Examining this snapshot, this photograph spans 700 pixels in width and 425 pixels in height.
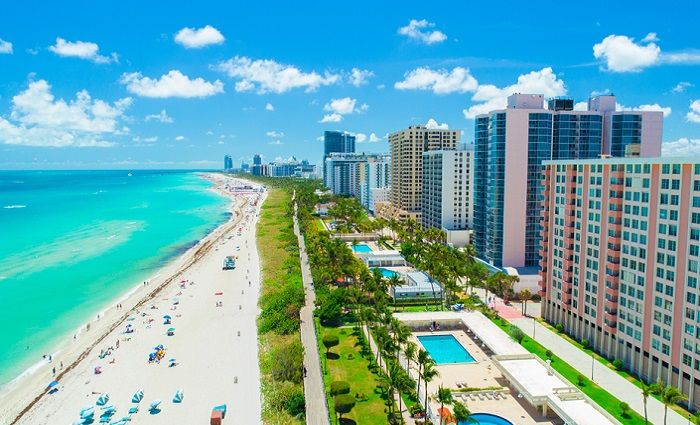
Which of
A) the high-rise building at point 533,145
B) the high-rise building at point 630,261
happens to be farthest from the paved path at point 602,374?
the high-rise building at point 533,145

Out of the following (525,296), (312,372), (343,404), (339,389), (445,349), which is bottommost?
(445,349)

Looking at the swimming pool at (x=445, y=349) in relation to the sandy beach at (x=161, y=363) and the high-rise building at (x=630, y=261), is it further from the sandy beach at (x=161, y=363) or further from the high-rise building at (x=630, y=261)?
the sandy beach at (x=161, y=363)

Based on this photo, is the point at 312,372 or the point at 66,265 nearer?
the point at 312,372

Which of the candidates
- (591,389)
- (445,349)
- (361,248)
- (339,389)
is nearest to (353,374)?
(339,389)

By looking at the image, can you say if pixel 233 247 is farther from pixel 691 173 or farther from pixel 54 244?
pixel 691 173

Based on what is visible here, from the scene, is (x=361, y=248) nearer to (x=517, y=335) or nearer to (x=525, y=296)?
(x=525, y=296)

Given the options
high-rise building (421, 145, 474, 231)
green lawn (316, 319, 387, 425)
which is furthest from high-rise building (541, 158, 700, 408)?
high-rise building (421, 145, 474, 231)

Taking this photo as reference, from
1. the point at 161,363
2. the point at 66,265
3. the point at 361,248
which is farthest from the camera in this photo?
the point at 361,248
